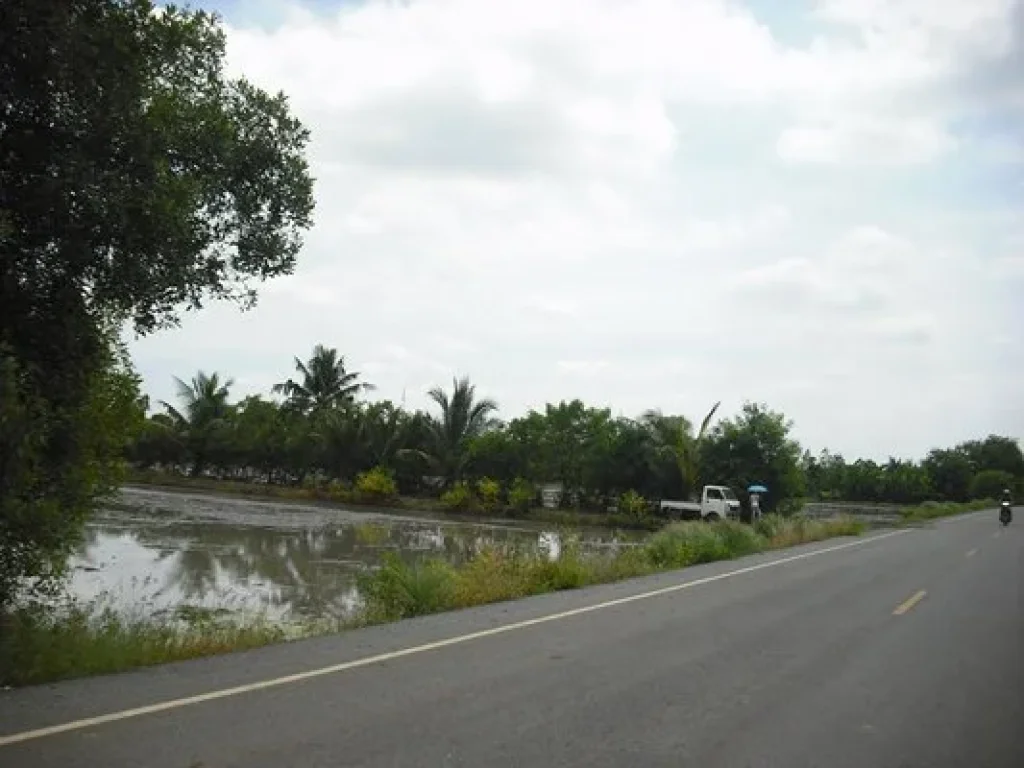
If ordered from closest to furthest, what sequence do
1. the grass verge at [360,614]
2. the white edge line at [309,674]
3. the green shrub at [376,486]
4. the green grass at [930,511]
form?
the white edge line at [309,674], the grass verge at [360,614], the green shrub at [376,486], the green grass at [930,511]

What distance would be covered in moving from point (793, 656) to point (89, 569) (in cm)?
1442

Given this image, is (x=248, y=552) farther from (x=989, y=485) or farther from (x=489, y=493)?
(x=989, y=485)

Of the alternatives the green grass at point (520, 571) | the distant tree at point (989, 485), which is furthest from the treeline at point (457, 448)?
the distant tree at point (989, 485)

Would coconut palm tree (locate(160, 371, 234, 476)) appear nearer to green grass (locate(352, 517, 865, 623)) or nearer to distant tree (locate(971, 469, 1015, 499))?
green grass (locate(352, 517, 865, 623))

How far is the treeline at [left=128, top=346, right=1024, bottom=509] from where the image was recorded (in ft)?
155

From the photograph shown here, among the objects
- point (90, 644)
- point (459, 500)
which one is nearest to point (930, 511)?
point (459, 500)

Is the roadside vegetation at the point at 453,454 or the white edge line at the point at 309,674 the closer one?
the white edge line at the point at 309,674

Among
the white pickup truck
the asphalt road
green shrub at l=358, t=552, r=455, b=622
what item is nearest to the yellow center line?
the asphalt road

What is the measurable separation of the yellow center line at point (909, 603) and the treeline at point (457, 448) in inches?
1228

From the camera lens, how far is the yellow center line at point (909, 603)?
1283cm

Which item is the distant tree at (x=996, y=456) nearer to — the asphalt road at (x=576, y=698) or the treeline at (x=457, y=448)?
the treeline at (x=457, y=448)

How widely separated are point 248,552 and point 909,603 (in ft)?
53.0

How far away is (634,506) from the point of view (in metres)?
47.3

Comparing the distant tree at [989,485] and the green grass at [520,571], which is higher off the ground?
the distant tree at [989,485]
